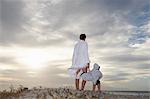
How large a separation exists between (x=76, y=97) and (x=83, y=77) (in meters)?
2.13

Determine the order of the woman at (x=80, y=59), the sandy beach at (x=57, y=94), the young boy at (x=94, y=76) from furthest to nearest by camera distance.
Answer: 1. the woman at (x=80, y=59)
2. the young boy at (x=94, y=76)
3. the sandy beach at (x=57, y=94)

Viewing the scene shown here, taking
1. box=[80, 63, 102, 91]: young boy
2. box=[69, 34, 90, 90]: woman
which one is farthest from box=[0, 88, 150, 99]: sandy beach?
box=[69, 34, 90, 90]: woman

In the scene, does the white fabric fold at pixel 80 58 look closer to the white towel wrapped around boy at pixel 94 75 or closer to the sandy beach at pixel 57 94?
the white towel wrapped around boy at pixel 94 75

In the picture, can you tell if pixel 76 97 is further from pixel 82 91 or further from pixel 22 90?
pixel 22 90

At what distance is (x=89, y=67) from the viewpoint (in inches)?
661

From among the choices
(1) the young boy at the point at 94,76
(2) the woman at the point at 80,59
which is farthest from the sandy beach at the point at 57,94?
(2) the woman at the point at 80,59

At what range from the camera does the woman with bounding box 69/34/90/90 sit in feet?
54.8

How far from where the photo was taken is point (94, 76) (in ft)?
53.3

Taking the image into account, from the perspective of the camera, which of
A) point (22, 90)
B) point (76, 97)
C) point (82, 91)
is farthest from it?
point (22, 90)

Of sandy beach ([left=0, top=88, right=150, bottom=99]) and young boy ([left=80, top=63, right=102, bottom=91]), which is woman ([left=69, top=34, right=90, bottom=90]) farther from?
sandy beach ([left=0, top=88, right=150, bottom=99])

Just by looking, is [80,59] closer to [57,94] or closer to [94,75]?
[94,75]

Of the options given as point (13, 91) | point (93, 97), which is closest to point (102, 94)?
point (93, 97)

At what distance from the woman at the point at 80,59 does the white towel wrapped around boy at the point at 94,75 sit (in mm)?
390

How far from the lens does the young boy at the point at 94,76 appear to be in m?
16.2
